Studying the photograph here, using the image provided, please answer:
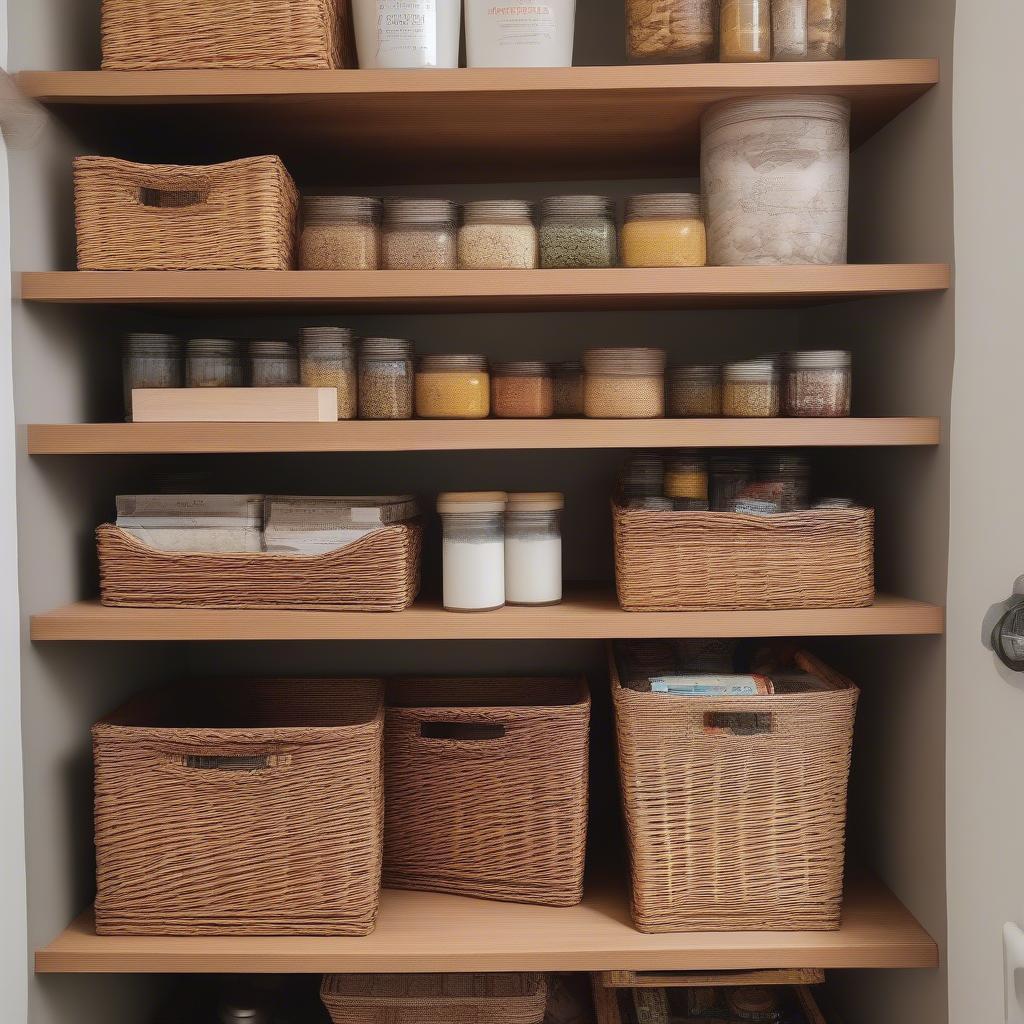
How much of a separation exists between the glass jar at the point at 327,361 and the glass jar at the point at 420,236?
13 centimetres

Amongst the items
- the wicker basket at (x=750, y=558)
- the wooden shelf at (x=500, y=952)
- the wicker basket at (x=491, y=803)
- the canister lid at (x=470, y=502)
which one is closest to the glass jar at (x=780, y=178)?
the wicker basket at (x=750, y=558)

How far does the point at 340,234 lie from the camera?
1.45 meters

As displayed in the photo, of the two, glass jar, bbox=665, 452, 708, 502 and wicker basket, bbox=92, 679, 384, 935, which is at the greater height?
glass jar, bbox=665, 452, 708, 502

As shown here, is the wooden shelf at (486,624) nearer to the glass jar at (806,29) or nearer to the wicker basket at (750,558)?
the wicker basket at (750,558)

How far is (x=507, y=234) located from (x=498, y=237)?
0.04 feet

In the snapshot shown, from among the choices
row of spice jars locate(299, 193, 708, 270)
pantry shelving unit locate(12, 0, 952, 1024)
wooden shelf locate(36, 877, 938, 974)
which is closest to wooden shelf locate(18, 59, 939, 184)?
pantry shelving unit locate(12, 0, 952, 1024)

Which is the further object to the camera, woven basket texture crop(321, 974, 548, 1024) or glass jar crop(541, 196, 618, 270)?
woven basket texture crop(321, 974, 548, 1024)

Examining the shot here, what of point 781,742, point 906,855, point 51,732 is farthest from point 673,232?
point 51,732

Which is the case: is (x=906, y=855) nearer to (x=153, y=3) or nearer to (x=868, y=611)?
(x=868, y=611)

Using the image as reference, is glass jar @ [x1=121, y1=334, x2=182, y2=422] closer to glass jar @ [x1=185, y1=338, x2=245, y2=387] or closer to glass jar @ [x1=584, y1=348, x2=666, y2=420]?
glass jar @ [x1=185, y1=338, x2=245, y2=387]

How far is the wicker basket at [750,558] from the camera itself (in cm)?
144

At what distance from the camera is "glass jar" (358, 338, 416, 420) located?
148cm

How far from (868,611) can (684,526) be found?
281mm

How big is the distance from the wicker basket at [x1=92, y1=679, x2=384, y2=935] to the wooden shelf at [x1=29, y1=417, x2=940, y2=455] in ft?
1.31
